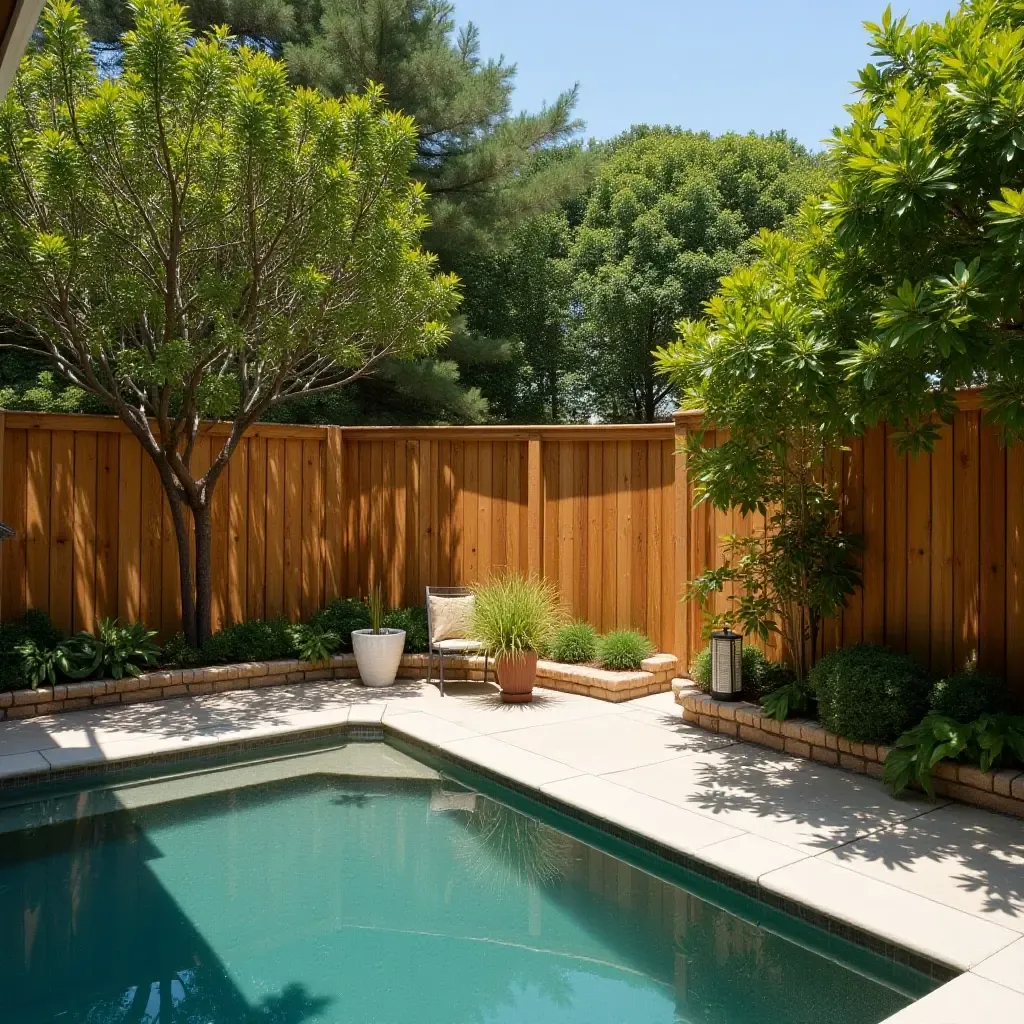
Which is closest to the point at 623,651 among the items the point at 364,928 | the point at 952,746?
the point at 952,746

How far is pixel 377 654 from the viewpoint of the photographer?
272 inches

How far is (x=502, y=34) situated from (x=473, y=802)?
979 cm

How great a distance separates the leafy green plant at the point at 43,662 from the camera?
19.4 ft

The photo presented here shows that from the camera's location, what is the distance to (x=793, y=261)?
474 cm

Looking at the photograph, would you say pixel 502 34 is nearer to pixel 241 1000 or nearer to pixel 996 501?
pixel 996 501

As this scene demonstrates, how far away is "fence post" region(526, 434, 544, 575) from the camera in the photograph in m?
7.39

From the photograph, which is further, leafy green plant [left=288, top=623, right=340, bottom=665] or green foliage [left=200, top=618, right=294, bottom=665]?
leafy green plant [left=288, top=623, right=340, bottom=665]

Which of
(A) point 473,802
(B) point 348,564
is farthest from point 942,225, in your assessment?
(B) point 348,564

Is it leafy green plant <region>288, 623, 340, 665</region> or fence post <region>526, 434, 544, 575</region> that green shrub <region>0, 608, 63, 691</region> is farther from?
fence post <region>526, 434, 544, 575</region>

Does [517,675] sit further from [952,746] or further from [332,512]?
[952,746]

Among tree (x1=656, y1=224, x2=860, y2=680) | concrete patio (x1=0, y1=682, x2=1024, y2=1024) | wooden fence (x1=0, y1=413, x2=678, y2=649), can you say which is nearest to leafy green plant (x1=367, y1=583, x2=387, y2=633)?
wooden fence (x1=0, y1=413, x2=678, y2=649)

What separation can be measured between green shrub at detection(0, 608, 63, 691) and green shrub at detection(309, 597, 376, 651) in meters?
1.96

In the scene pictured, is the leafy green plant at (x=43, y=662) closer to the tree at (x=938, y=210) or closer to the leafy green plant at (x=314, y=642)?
the leafy green plant at (x=314, y=642)

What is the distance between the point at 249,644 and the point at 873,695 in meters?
4.60
